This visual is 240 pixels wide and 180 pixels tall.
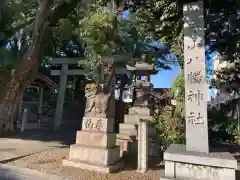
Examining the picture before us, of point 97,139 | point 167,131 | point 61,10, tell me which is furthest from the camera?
point 61,10

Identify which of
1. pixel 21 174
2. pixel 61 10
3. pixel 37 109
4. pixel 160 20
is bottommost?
pixel 21 174

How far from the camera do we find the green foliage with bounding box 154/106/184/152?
22.1 ft

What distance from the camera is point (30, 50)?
8320 mm

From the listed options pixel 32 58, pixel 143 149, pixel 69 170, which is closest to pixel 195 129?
pixel 143 149

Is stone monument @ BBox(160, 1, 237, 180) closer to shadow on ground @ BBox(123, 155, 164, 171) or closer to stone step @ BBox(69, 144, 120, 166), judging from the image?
stone step @ BBox(69, 144, 120, 166)

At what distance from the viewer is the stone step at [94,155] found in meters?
5.07

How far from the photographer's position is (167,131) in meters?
7.25

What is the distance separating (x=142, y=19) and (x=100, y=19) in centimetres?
120

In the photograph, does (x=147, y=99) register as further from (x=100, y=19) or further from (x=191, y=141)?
(x=191, y=141)

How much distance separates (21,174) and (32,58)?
4840 millimetres

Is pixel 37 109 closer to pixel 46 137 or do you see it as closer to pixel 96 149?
pixel 46 137

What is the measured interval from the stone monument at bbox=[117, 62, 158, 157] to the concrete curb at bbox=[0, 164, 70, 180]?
304 cm

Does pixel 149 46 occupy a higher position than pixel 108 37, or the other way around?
pixel 149 46

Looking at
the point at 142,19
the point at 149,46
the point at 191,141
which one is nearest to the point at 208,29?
the point at 142,19
